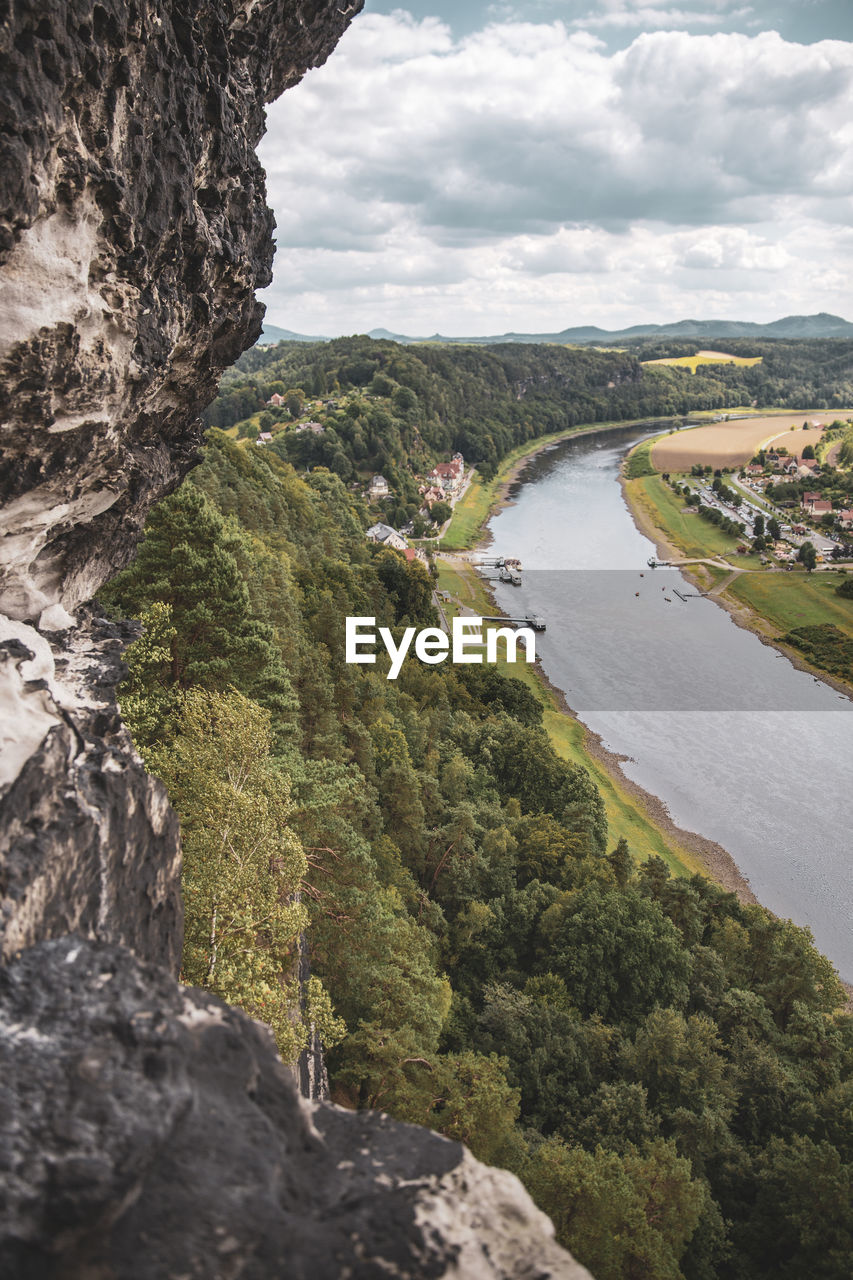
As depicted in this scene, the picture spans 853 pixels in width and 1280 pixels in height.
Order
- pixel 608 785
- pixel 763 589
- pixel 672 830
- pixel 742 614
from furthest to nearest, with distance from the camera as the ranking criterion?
1. pixel 763 589
2. pixel 742 614
3. pixel 608 785
4. pixel 672 830

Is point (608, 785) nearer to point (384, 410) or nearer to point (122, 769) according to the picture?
point (122, 769)

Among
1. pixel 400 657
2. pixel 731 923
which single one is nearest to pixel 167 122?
pixel 731 923

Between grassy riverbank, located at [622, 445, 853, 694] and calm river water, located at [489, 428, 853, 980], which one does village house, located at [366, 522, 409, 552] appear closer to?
calm river water, located at [489, 428, 853, 980]

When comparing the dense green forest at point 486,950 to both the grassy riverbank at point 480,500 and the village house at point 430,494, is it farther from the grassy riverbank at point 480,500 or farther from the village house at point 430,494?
the village house at point 430,494

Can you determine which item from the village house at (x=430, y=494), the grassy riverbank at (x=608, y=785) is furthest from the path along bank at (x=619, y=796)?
the village house at (x=430, y=494)

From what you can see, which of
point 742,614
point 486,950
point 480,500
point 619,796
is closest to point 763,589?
point 742,614

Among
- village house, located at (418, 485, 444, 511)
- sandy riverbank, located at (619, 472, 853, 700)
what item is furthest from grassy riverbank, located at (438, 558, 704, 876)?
village house, located at (418, 485, 444, 511)
